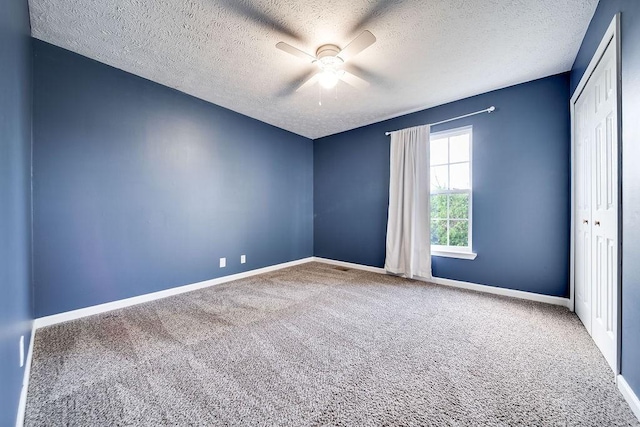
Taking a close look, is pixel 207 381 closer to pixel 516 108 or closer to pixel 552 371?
pixel 552 371

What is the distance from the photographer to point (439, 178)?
3502 millimetres

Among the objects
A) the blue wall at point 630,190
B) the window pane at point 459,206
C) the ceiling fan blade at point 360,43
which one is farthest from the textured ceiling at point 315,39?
the window pane at point 459,206

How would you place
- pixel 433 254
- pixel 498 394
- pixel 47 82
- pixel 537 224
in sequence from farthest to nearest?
pixel 433 254 → pixel 537 224 → pixel 47 82 → pixel 498 394

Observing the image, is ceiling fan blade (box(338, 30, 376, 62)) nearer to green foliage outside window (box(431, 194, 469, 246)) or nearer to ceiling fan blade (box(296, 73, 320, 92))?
ceiling fan blade (box(296, 73, 320, 92))

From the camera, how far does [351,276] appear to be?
3.79 metres

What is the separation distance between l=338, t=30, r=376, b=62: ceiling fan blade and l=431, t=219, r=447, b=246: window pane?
252cm

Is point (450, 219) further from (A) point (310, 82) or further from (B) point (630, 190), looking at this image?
(A) point (310, 82)

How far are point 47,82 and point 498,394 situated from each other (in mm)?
4118

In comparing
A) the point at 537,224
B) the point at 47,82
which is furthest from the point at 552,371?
the point at 47,82

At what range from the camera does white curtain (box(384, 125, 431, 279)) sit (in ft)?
11.4

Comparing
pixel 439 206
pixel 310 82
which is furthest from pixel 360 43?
pixel 439 206

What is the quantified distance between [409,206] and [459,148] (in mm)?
1016

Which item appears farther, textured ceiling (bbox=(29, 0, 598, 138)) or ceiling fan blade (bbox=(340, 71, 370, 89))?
ceiling fan blade (bbox=(340, 71, 370, 89))

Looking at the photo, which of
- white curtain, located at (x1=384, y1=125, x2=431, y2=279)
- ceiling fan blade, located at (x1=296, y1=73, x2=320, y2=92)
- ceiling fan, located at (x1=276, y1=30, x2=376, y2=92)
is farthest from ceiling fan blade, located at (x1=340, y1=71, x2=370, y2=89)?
white curtain, located at (x1=384, y1=125, x2=431, y2=279)
